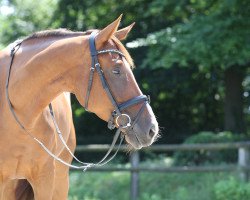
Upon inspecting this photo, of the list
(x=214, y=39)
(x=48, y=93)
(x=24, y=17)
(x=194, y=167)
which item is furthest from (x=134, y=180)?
(x=24, y=17)

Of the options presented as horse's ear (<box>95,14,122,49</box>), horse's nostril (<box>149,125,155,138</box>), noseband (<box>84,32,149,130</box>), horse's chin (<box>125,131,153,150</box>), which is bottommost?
horse's chin (<box>125,131,153,150</box>)

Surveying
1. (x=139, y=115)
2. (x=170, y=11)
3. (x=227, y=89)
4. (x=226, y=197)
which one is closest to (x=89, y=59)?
(x=139, y=115)

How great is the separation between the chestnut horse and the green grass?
195 inches

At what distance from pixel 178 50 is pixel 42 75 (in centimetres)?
814

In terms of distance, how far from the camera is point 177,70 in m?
15.9

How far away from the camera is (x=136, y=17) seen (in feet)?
52.7

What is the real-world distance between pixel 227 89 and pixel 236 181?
6.59 m

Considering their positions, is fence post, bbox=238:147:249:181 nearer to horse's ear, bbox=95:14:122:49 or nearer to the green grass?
the green grass

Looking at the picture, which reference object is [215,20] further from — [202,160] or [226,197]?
[226,197]

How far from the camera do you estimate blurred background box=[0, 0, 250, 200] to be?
1085 centimetres

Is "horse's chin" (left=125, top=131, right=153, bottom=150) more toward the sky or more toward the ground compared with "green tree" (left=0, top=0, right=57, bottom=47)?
more toward the sky

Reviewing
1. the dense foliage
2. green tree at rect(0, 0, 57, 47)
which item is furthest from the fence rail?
green tree at rect(0, 0, 57, 47)

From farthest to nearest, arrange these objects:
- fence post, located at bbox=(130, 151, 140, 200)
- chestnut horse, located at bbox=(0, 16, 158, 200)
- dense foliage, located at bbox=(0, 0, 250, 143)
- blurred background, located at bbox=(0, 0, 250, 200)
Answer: dense foliage, located at bbox=(0, 0, 250, 143) < blurred background, located at bbox=(0, 0, 250, 200) < fence post, located at bbox=(130, 151, 140, 200) < chestnut horse, located at bbox=(0, 16, 158, 200)

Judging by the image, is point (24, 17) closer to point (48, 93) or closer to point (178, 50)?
point (178, 50)
